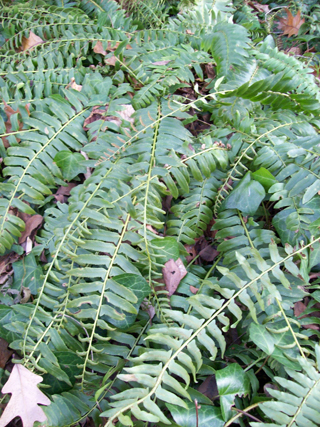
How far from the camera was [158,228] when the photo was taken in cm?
128

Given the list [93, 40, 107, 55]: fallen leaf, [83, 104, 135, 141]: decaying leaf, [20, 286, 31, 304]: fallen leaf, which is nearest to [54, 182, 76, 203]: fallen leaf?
[83, 104, 135, 141]: decaying leaf

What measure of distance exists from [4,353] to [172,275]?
2.67 feet

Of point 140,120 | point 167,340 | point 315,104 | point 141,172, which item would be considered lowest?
point 167,340

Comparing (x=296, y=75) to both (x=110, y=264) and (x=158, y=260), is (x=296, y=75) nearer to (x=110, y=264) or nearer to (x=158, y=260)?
(x=158, y=260)

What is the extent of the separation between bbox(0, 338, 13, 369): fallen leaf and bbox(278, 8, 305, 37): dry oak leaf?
3186 mm

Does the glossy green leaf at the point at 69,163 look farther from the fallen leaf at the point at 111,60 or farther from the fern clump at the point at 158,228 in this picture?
the fallen leaf at the point at 111,60

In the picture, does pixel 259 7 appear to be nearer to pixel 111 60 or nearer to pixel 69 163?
pixel 111 60

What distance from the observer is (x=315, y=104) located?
155 cm

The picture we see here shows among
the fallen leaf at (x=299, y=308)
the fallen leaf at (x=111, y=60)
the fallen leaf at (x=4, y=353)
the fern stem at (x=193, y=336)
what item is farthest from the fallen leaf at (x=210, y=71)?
the fallen leaf at (x=4, y=353)

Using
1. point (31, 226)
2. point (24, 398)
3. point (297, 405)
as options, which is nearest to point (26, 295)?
point (31, 226)

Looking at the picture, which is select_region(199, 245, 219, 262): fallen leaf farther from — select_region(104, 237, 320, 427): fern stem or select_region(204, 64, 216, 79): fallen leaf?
select_region(204, 64, 216, 79): fallen leaf

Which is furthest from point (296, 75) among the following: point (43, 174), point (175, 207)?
point (43, 174)

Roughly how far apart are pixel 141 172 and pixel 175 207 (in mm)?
238

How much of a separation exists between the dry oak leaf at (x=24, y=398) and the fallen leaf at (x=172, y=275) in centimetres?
60
